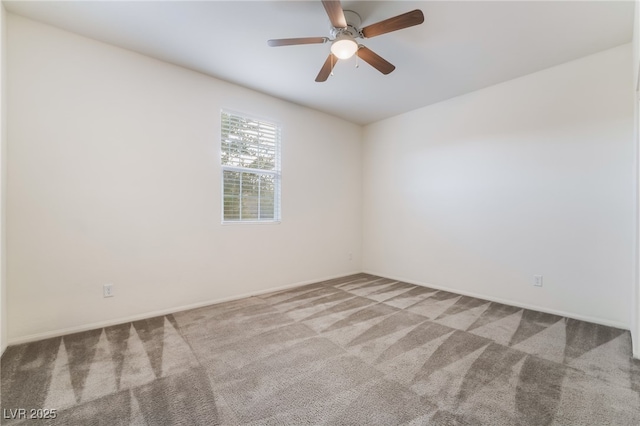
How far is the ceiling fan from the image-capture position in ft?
5.85

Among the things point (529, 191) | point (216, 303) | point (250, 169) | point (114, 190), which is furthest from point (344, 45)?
point (216, 303)

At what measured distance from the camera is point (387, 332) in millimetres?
2477

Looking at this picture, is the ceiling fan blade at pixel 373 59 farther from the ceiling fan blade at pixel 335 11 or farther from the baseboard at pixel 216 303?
the baseboard at pixel 216 303

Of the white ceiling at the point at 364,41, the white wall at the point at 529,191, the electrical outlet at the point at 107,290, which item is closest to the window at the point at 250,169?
the white ceiling at the point at 364,41

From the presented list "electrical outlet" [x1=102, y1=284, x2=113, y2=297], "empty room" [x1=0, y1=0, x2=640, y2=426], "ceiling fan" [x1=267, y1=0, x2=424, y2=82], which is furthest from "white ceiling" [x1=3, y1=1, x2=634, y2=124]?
"electrical outlet" [x1=102, y1=284, x2=113, y2=297]

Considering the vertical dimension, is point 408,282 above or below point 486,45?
below

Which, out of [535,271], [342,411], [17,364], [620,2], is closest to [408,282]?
[535,271]

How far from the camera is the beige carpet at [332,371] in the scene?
4.82 feet

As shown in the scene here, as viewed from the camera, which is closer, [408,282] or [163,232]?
[163,232]

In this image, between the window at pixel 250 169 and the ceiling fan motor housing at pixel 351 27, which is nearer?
the ceiling fan motor housing at pixel 351 27

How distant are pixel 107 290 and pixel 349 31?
329 cm

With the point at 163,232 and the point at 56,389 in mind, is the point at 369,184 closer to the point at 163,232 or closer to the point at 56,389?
the point at 163,232

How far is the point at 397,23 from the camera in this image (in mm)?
1882

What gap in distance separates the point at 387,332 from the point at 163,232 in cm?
259
